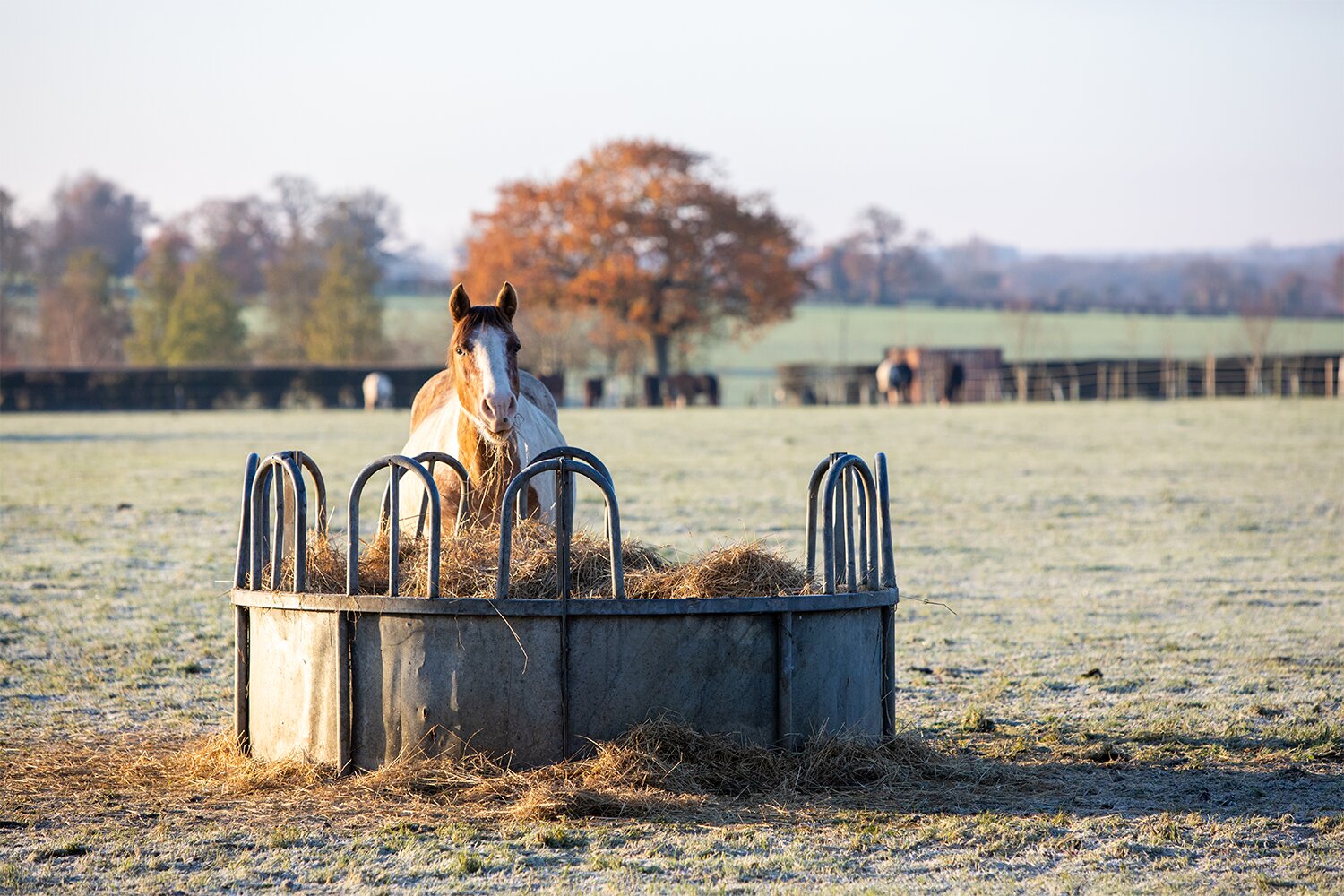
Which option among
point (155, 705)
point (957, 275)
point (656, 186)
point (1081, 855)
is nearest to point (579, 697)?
point (1081, 855)

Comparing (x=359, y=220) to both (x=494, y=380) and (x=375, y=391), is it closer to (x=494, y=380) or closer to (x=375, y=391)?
(x=375, y=391)

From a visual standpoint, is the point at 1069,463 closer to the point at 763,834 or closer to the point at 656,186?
the point at 763,834

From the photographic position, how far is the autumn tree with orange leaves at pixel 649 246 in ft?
176

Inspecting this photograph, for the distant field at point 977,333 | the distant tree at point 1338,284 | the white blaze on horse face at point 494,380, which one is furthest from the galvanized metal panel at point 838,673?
the distant tree at point 1338,284

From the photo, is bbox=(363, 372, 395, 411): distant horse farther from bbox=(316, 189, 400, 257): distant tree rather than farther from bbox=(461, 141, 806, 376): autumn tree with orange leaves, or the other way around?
bbox=(316, 189, 400, 257): distant tree

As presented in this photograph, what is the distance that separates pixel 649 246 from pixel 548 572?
161 feet

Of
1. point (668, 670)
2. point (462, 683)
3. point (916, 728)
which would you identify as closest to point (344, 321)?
point (916, 728)

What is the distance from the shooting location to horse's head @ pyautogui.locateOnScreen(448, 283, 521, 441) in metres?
6.12

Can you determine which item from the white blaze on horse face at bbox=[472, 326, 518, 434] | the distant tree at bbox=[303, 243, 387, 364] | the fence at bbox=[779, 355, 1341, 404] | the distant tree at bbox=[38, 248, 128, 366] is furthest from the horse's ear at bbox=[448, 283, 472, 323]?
the distant tree at bbox=[38, 248, 128, 366]

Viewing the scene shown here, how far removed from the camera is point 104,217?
288ft

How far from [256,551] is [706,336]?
51514mm

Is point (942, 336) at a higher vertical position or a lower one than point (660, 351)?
higher

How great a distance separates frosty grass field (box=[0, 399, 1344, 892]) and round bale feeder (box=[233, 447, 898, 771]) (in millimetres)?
289

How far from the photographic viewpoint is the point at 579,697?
5402mm
